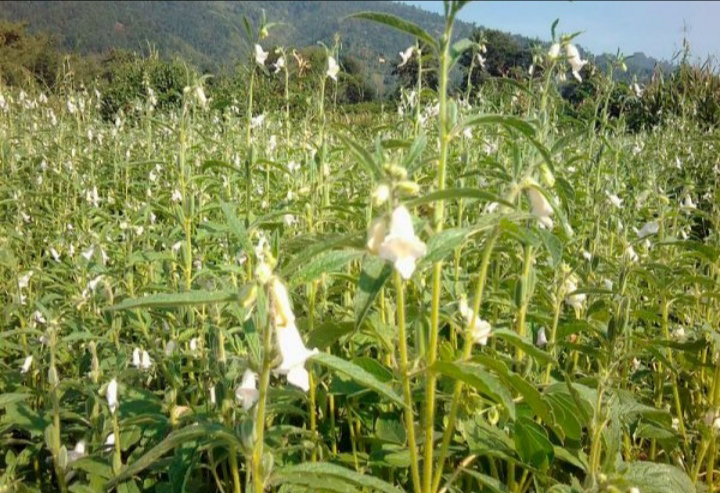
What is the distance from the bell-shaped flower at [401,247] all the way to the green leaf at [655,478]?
76 cm

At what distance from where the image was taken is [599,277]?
10.1ft

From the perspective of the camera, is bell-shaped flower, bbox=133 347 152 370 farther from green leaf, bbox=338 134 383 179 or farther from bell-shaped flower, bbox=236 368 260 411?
green leaf, bbox=338 134 383 179

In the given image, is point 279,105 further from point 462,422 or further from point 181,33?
point 181,33

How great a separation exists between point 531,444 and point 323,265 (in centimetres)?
95

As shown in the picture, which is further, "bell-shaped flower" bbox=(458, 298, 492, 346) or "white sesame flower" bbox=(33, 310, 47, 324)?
"white sesame flower" bbox=(33, 310, 47, 324)

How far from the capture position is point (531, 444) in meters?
1.84

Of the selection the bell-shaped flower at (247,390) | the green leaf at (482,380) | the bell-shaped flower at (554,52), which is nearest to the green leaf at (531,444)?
the green leaf at (482,380)

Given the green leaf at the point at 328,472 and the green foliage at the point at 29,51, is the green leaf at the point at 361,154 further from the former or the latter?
the green foliage at the point at 29,51

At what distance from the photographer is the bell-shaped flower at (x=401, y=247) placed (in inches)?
45.7

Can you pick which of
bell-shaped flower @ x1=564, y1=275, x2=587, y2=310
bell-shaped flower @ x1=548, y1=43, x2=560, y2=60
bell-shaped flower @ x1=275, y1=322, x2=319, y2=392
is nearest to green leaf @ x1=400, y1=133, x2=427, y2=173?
bell-shaped flower @ x1=275, y1=322, x2=319, y2=392

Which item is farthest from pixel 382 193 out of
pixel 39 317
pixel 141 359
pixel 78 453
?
pixel 39 317

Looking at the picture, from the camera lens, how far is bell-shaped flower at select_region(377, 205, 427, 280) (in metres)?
1.16

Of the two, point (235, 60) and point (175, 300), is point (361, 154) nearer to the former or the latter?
point (175, 300)

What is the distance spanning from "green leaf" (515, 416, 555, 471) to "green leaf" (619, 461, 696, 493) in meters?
0.24
